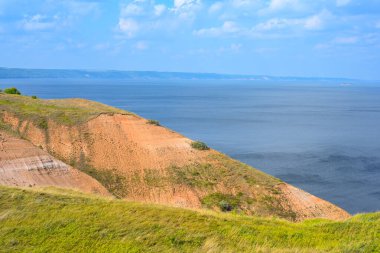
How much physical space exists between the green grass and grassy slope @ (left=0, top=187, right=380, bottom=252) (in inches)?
1303

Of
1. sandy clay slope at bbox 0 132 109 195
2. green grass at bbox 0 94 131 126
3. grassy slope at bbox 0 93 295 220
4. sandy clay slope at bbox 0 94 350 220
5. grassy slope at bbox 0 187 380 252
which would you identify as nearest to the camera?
grassy slope at bbox 0 187 380 252

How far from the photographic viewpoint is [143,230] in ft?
53.6

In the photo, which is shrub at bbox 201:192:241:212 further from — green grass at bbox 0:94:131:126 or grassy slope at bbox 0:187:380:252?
green grass at bbox 0:94:131:126

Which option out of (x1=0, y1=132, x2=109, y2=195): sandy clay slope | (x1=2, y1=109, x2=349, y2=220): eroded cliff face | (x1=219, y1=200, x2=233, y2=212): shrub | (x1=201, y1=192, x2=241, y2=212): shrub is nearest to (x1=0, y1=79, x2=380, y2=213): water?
(x1=2, y1=109, x2=349, y2=220): eroded cliff face

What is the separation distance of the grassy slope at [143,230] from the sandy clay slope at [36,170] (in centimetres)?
1900

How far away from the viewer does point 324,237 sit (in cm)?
1759

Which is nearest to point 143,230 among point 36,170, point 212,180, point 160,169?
point 36,170

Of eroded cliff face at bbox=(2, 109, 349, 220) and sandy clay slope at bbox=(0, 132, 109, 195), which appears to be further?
eroded cliff face at bbox=(2, 109, 349, 220)

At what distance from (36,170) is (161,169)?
11.6m

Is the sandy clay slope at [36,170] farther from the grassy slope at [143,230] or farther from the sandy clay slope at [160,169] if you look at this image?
the grassy slope at [143,230]

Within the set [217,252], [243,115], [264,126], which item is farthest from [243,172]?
[243,115]

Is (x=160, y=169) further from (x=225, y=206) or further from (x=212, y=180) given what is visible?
(x=225, y=206)

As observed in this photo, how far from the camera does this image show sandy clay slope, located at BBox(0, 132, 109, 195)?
38.1 meters

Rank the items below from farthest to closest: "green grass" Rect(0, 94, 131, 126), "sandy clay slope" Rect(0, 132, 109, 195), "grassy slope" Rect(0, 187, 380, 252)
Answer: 1. "green grass" Rect(0, 94, 131, 126)
2. "sandy clay slope" Rect(0, 132, 109, 195)
3. "grassy slope" Rect(0, 187, 380, 252)
